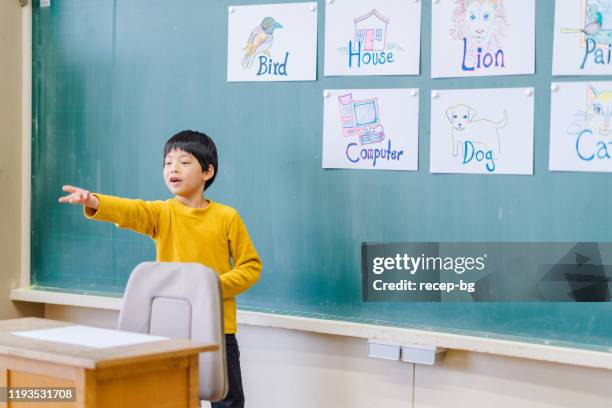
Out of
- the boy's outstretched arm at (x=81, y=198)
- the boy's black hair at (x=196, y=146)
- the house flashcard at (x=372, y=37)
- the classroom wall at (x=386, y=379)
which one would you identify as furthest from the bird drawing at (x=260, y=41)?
the classroom wall at (x=386, y=379)

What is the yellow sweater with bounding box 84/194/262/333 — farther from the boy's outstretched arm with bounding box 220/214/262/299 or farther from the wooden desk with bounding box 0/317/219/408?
the wooden desk with bounding box 0/317/219/408

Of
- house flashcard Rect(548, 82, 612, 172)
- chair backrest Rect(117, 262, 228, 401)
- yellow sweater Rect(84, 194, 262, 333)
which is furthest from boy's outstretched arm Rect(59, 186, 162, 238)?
house flashcard Rect(548, 82, 612, 172)

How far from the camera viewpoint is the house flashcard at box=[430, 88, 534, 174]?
2734 mm

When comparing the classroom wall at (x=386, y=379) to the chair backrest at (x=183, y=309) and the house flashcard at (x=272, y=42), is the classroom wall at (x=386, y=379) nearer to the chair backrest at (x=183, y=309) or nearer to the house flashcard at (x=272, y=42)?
the chair backrest at (x=183, y=309)

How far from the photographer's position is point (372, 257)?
2994mm

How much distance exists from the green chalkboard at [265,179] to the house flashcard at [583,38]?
0.04 metres

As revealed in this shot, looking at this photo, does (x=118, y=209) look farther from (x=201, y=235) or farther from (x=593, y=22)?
(x=593, y=22)

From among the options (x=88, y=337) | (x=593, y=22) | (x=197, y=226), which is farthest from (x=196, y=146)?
(x=593, y=22)

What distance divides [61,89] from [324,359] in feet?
5.18

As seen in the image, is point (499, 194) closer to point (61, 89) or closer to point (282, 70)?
point (282, 70)

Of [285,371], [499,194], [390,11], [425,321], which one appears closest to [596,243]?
[499,194]

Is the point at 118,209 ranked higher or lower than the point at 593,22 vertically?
lower

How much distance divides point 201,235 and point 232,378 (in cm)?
47

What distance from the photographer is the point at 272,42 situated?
10.4 ft
